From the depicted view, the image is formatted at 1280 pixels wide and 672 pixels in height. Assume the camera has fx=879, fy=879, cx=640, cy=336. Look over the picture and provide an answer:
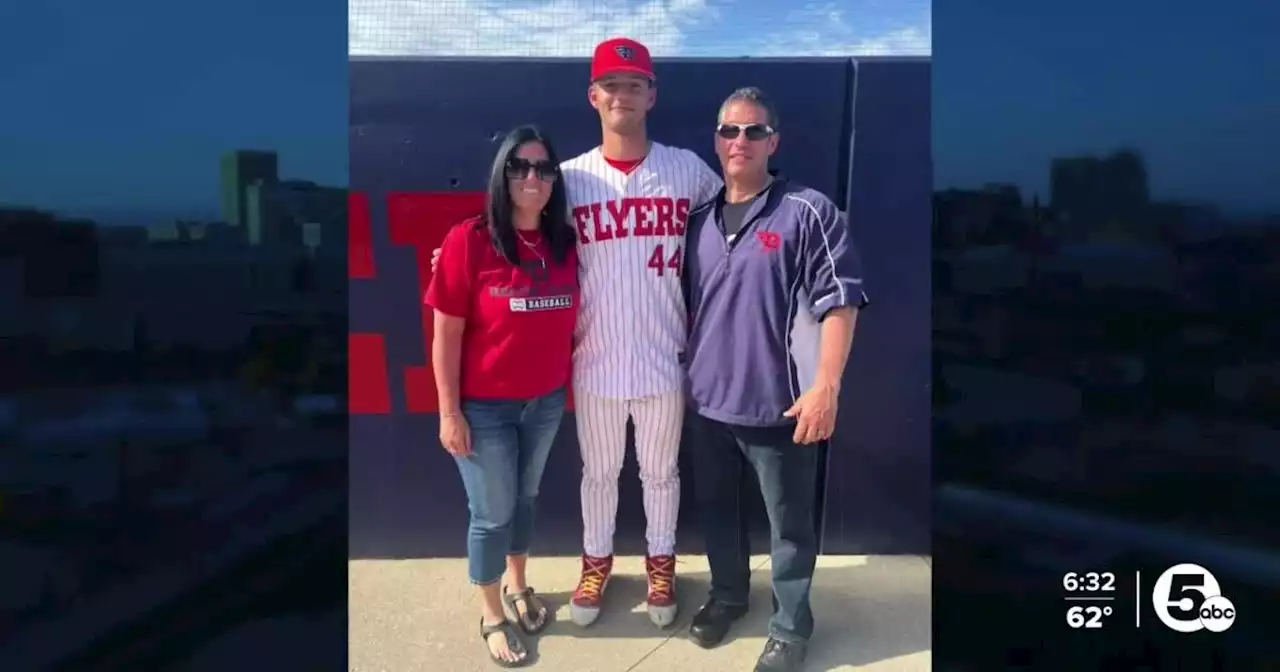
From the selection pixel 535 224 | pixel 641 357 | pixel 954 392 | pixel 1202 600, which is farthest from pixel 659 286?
pixel 1202 600

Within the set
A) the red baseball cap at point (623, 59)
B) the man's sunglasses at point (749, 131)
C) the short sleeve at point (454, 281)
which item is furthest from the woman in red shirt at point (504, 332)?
the man's sunglasses at point (749, 131)

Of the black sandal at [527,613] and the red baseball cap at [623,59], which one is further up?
the red baseball cap at [623,59]

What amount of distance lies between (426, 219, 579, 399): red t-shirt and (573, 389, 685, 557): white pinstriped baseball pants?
201 mm

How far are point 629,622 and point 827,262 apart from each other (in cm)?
107

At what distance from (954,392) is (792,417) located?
0.37 meters

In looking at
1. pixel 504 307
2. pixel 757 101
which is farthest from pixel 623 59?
pixel 504 307

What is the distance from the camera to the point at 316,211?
1.71 metres

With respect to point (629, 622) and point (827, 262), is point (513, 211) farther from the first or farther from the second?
point (629, 622)

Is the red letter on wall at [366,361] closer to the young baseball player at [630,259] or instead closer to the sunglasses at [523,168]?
the young baseball player at [630,259]

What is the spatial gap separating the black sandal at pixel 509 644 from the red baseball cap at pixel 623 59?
4.51 feet

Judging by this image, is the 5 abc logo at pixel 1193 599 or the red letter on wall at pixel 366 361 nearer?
the 5 abc logo at pixel 1193 599

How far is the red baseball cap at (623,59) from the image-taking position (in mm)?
2082

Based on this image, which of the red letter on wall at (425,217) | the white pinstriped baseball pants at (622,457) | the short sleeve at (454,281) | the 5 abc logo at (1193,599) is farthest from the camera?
the red letter on wall at (425,217)

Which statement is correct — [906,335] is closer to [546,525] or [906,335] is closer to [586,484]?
[586,484]
